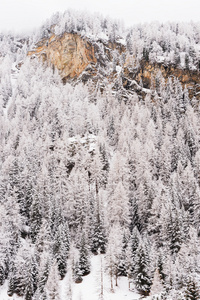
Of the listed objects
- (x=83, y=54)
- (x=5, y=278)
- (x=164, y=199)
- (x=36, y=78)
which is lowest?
(x=5, y=278)

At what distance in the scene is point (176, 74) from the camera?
405 feet

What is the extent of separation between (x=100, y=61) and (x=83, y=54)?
11.1 meters

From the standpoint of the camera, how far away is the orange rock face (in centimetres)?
14325

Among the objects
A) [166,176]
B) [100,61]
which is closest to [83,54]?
[100,61]

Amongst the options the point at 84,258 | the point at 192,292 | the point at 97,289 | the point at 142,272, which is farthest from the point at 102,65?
the point at 192,292

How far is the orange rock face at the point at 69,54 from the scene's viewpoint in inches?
5640

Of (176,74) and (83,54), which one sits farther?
(83,54)

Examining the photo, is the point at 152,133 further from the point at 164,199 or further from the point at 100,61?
the point at 100,61

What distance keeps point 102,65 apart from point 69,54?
23.5 metres

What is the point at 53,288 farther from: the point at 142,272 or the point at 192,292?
the point at 192,292

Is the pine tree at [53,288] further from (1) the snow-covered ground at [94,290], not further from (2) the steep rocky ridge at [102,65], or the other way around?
(2) the steep rocky ridge at [102,65]

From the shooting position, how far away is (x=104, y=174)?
69125 mm

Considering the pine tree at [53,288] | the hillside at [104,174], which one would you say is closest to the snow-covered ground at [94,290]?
the hillside at [104,174]

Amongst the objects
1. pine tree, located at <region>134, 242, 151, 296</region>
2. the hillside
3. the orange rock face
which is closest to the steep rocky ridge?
the orange rock face
